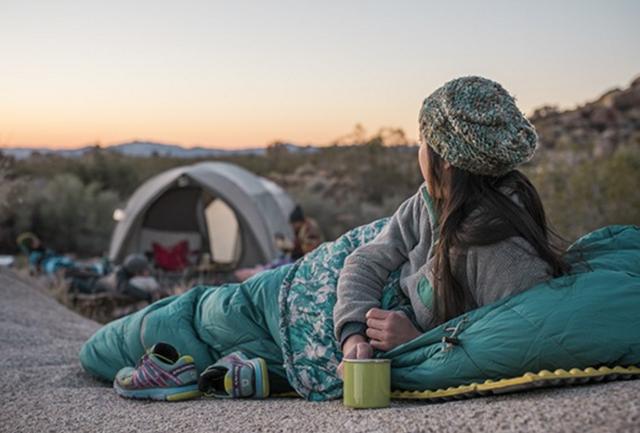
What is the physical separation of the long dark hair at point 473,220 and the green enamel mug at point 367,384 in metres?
0.34

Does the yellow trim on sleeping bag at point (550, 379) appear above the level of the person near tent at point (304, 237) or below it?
above

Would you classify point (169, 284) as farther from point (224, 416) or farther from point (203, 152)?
point (203, 152)

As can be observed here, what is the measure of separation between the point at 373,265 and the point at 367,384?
524mm

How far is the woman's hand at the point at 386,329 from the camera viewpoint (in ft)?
11.0

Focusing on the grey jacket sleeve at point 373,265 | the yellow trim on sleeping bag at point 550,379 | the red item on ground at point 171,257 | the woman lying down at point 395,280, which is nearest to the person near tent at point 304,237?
the red item on ground at point 171,257

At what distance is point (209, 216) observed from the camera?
16.3m

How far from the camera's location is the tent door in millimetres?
15594

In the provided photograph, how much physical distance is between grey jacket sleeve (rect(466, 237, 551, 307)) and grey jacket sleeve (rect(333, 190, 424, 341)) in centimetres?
38

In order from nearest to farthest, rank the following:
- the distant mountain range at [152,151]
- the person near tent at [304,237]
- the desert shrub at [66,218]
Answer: the person near tent at [304,237], the desert shrub at [66,218], the distant mountain range at [152,151]

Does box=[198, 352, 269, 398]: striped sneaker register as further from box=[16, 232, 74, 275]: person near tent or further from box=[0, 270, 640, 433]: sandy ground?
box=[16, 232, 74, 275]: person near tent

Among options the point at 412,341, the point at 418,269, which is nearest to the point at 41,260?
the point at 418,269

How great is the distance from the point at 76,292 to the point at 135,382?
594 centimetres

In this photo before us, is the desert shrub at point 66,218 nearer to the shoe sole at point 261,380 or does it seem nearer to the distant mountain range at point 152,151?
the distant mountain range at point 152,151

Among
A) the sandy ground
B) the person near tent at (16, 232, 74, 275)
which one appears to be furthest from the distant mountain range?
the sandy ground
